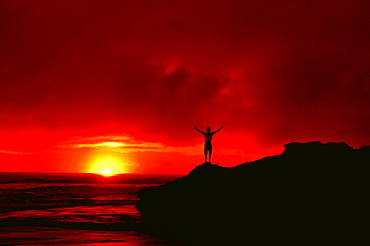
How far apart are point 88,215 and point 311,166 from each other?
44.2 ft

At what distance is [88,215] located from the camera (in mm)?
22969

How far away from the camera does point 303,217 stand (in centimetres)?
1683

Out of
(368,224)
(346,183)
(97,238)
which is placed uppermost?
(346,183)

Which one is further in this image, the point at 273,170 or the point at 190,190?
the point at 190,190

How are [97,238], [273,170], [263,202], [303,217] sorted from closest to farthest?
[97,238]
[303,217]
[263,202]
[273,170]

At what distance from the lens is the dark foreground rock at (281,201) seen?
15.5m

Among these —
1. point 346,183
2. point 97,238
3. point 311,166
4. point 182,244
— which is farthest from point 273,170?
point 97,238

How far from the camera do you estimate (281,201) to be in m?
18.1

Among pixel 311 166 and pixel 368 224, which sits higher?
pixel 311 166

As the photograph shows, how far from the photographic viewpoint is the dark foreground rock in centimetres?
1553

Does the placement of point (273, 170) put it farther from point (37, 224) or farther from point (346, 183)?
point (37, 224)

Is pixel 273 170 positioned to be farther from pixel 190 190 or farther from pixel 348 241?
pixel 348 241

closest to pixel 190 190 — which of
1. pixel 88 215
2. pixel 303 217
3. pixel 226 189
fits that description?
pixel 226 189

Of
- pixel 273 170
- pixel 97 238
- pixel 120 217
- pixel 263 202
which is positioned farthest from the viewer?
pixel 120 217
